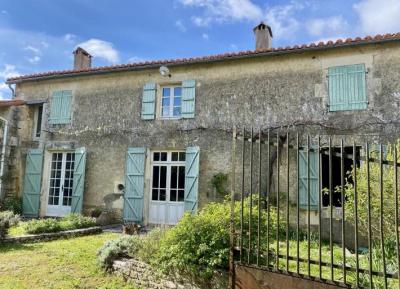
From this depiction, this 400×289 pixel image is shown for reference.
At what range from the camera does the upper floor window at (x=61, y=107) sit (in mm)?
11930

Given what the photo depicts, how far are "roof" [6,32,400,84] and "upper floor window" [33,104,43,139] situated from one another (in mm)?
1148

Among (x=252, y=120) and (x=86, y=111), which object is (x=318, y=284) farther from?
(x=86, y=111)

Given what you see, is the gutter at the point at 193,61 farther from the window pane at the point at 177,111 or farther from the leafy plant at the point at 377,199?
the leafy plant at the point at 377,199

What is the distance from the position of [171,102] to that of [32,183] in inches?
231

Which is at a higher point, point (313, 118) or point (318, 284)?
point (313, 118)

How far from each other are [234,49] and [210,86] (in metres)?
1.33

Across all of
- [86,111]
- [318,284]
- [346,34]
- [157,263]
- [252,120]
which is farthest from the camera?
[86,111]

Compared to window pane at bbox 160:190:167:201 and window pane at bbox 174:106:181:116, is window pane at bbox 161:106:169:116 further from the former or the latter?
window pane at bbox 160:190:167:201

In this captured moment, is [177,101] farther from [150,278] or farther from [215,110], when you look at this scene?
[150,278]

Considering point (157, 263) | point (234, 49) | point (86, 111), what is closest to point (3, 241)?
point (157, 263)

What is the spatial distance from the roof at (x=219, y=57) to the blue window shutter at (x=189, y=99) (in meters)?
0.71

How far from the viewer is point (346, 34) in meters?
8.80

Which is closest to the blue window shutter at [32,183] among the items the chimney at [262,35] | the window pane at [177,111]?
the window pane at [177,111]

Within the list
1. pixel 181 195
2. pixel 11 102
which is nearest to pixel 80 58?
pixel 11 102
